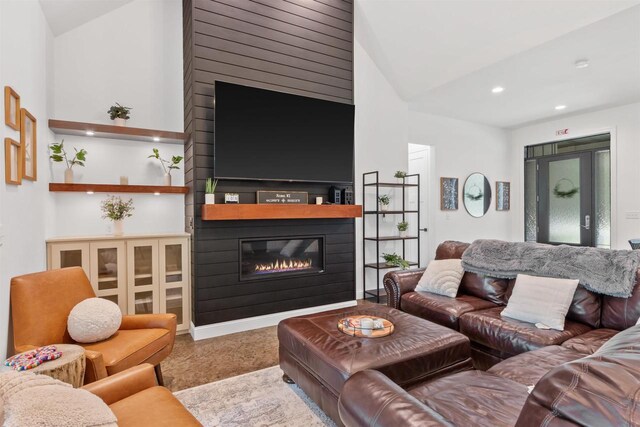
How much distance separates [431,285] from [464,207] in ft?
12.6

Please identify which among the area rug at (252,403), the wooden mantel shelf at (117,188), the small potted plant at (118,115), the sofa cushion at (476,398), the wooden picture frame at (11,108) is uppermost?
the small potted plant at (118,115)

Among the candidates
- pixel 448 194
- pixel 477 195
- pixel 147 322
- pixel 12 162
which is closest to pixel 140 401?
pixel 147 322

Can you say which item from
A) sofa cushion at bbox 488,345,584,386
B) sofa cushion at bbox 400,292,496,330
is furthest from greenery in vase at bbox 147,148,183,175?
sofa cushion at bbox 488,345,584,386

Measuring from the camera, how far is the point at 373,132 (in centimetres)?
480

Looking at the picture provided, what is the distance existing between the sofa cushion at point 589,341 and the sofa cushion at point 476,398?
69 centimetres

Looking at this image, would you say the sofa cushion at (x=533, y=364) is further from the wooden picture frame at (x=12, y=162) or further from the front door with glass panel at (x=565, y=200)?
the front door with glass panel at (x=565, y=200)

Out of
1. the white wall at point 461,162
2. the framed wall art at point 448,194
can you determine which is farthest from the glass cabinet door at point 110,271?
the framed wall art at point 448,194

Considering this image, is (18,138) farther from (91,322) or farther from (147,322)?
(147,322)

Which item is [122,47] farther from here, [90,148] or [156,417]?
[156,417]

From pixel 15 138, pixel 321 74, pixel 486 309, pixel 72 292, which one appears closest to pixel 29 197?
pixel 15 138

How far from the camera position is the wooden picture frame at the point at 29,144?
2201 mm

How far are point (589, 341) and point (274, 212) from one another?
2.65 meters

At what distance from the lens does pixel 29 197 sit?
2430 millimetres

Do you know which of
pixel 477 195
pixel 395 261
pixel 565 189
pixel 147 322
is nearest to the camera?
pixel 147 322
